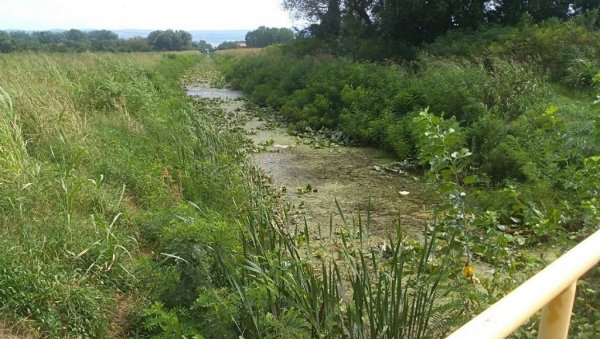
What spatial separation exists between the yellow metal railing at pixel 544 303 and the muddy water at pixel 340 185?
139 inches

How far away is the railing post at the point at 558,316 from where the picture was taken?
124 centimetres

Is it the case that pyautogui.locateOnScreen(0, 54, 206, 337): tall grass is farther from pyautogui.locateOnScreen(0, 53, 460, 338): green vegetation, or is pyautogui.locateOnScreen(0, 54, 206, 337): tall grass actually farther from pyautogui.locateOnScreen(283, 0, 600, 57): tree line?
pyautogui.locateOnScreen(283, 0, 600, 57): tree line

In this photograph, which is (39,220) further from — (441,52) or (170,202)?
(441,52)

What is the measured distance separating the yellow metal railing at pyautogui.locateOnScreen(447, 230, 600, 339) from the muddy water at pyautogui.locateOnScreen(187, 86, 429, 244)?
3.53 meters

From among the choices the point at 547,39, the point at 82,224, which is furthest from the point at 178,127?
the point at 547,39

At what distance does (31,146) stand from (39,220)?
5.85ft

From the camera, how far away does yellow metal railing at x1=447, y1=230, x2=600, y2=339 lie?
981 mm

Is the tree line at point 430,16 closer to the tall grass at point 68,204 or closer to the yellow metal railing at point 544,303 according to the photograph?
Result: the tall grass at point 68,204

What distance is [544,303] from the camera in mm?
1132

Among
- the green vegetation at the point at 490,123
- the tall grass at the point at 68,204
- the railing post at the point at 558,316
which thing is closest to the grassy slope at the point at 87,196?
the tall grass at the point at 68,204

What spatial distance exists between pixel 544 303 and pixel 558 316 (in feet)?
0.63

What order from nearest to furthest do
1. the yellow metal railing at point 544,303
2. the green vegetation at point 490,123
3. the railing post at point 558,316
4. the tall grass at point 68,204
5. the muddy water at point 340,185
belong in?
the yellow metal railing at point 544,303 → the railing post at point 558,316 → the tall grass at point 68,204 → the green vegetation at point 490,123 → the muddy water at point 340,185

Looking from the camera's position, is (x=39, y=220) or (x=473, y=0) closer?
(x=39, y=220)

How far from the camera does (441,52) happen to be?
14305 mm
